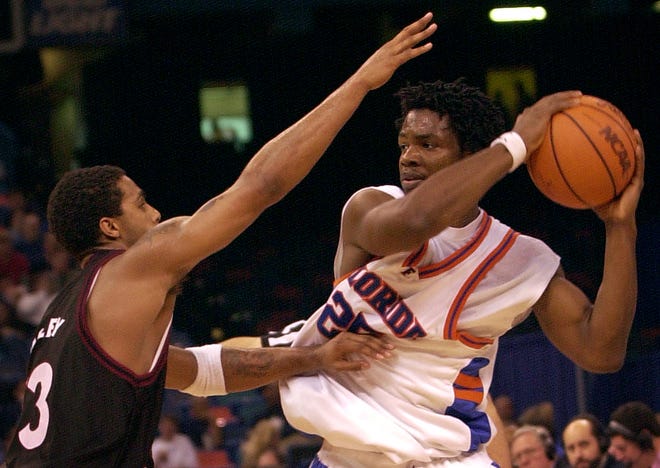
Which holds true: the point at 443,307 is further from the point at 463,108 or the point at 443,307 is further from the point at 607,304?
the point at 463,108

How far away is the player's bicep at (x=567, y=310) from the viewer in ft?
11.2

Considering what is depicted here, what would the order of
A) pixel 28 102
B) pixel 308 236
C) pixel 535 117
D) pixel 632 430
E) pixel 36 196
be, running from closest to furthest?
pixel 535 117, pixel 632 430, pixel 36 196, pixel 308 236, pixel 28 102

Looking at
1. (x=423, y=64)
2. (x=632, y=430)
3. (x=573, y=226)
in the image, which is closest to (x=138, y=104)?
(x=423, y=64)

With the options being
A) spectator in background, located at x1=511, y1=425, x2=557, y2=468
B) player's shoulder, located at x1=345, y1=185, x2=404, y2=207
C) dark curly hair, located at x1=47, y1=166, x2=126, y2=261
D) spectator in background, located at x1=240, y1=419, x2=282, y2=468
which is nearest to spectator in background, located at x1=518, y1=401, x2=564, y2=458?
spectator in background, located at x1=511, y1=425, x2=557, y2=468

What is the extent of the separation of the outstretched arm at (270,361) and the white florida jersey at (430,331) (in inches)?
1.9

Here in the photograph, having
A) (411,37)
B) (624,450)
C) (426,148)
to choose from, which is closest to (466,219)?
(426,148)

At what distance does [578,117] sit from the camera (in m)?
3.17

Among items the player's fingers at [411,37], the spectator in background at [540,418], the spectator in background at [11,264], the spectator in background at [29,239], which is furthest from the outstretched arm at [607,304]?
the spectator in background at [29,239]

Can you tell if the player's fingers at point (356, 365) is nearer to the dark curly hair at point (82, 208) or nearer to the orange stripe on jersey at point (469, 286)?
the orange stripe on jersey at point (469, 286)

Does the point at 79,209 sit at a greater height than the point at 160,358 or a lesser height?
greater

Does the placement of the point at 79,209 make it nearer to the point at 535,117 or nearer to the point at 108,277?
the point at 108,277

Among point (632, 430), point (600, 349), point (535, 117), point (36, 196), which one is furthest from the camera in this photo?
point (36, 196)

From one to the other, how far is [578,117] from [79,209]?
4.63 ft

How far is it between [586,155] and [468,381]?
0.75m
